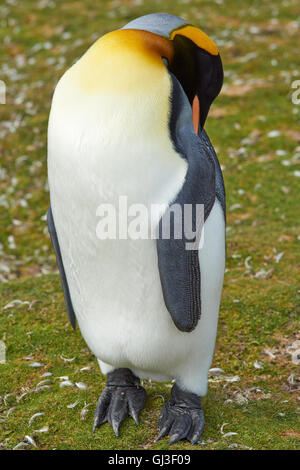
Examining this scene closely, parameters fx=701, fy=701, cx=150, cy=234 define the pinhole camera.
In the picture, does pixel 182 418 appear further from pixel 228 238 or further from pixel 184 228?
pixel 228 238

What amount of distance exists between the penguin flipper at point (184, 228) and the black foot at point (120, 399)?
0.59m

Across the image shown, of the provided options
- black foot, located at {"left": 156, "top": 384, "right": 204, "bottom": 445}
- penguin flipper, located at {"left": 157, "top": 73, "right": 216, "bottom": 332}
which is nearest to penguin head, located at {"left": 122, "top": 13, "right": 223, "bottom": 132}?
penguin flipper, located at {"left": 157, "top": 73, "right": 216, "bottom": 332}

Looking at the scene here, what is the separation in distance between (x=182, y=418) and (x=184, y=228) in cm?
92

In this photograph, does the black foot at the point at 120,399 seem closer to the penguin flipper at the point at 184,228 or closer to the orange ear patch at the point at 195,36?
the penguin flipper at the point at 184,228

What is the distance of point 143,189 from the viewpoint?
2.70 metres

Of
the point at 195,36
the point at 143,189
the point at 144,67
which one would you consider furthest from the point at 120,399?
the point at 195,36

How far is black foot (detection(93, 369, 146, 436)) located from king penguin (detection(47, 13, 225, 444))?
11 cm

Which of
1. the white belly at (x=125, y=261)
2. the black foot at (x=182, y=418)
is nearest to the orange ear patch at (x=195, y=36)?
the white belly at (x=125, y=261)

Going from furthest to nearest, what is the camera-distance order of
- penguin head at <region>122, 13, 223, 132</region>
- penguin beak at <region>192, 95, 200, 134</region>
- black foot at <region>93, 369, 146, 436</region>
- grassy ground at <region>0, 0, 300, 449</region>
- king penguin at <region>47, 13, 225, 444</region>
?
grassy ground at <region>0, 0, 300, 449</region>
black foot at <region>93, 369, 146, 436</region>
penguin beak at <region>192, 95, 200, 134</region>
penguin head at <region>122, 13, 223, 132</region>
king penguin at <region>47, 13, 225, 444</region>

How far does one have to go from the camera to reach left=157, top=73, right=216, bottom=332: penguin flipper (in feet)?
9.00

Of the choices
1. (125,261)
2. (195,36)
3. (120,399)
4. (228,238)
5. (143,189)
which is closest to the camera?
(143,189)

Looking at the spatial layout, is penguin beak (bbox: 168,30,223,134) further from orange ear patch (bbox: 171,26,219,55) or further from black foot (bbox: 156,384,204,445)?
black foot (bbox: 156,384,204,445)
